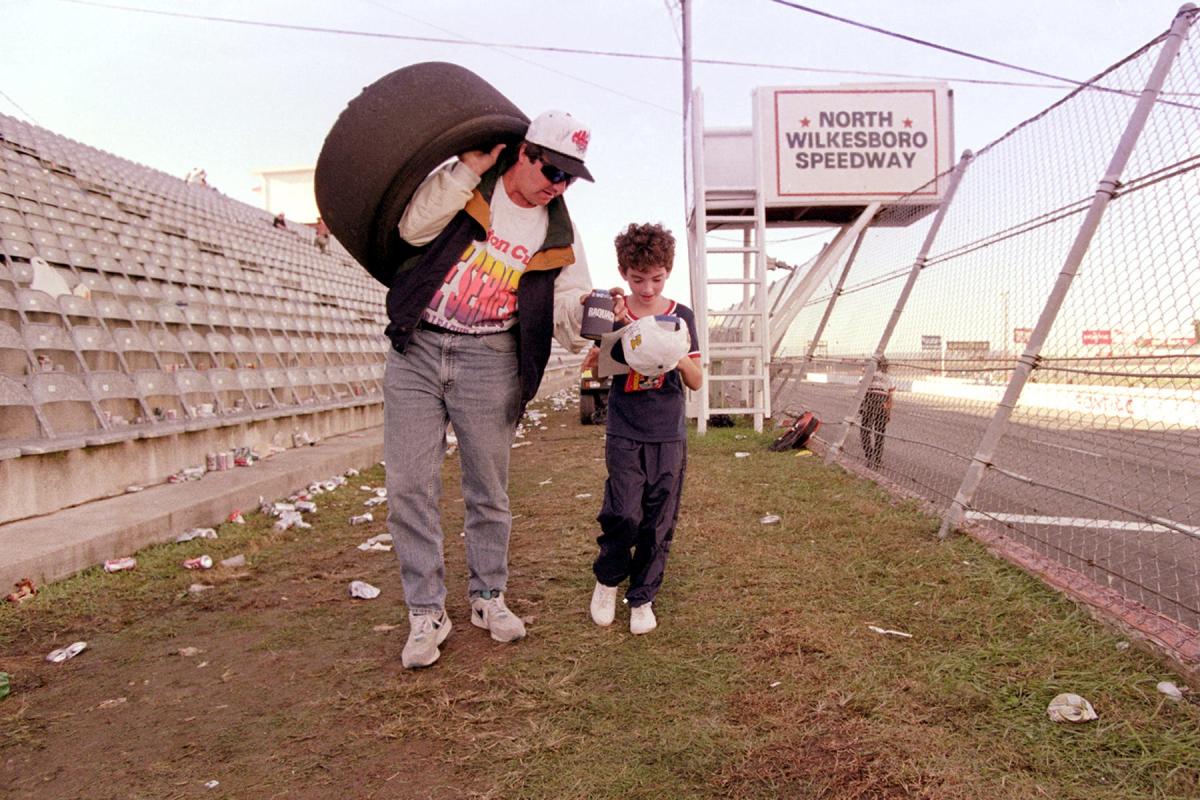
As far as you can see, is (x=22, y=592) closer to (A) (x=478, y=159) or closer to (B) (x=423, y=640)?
(B) (x=423, y=640)

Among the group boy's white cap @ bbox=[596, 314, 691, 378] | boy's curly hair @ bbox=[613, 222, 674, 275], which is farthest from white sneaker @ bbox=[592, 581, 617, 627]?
boy's curly hair @ bbox=[613, 222, 674, 275]

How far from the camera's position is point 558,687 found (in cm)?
255

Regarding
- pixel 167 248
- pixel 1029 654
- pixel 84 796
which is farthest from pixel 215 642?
pixel 167 248

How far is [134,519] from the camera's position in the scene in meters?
4.37

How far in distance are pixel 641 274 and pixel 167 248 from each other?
27.9ft

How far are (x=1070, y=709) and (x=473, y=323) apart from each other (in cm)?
224

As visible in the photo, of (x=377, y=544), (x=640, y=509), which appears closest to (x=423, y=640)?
(x=640, y=509)

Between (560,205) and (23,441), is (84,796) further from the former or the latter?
(23,441)

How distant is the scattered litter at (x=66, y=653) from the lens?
9.73ft

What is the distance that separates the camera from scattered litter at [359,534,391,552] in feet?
15.1

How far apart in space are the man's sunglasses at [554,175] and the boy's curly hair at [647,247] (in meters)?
0.38

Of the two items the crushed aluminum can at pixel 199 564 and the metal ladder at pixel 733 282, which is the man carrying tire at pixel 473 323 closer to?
the crushed aluminum can at pixel 199 564

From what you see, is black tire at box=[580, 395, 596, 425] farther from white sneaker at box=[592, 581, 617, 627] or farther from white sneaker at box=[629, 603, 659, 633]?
white sneaker at box=[629, 603, 659, 633]

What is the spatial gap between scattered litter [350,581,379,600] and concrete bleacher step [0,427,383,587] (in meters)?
1.42
